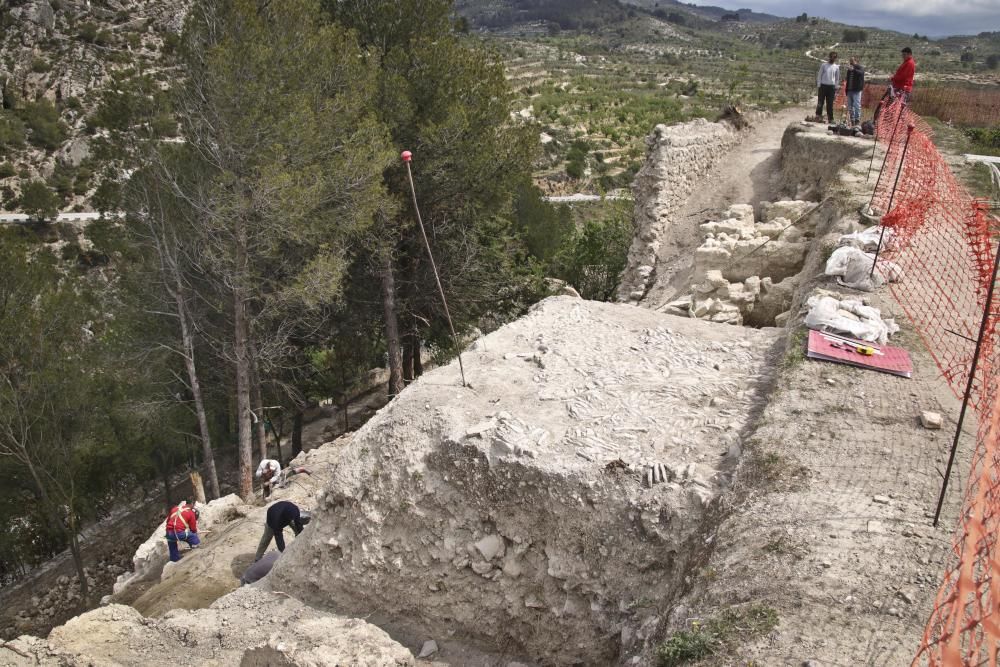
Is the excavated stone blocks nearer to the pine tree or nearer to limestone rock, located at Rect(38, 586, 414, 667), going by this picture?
the pine tree

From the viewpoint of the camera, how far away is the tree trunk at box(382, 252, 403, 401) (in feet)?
52.5

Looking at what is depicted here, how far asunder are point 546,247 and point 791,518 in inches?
868

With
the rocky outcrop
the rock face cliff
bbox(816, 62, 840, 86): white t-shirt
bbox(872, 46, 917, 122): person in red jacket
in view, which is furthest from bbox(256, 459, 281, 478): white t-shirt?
the rock face cliff

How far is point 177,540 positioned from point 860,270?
39.2ft

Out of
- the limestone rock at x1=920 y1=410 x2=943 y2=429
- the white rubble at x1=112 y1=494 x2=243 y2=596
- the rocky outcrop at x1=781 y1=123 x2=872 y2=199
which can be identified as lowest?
the white rubble at x1=112 y1=494 x2=243 y2=596

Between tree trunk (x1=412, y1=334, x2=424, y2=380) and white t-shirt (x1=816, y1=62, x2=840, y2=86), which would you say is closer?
white t-shirt (x1=816, y1=62, x2=840, y2=86)

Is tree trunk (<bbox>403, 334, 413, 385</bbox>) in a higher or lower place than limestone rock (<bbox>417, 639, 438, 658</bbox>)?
lower

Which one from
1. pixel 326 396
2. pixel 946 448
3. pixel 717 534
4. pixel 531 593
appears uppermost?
pixel 946 448

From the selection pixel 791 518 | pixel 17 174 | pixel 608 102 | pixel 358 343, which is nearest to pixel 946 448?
pixel 791 518

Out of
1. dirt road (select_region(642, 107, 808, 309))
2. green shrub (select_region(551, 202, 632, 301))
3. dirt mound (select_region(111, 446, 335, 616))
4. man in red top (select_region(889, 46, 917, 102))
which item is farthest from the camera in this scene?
green shrub (select_region(551, 202, 632, 301))

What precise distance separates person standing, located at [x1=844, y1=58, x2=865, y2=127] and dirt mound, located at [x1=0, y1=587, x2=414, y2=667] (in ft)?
58.7

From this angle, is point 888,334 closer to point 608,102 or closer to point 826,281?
point 826,281

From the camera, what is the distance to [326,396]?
22859 millimetres

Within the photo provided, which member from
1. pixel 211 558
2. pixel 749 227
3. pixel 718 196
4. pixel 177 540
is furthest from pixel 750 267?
pixel 177 540
